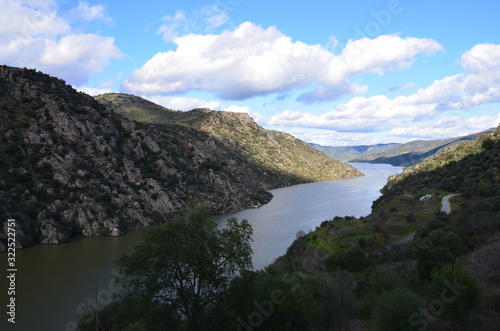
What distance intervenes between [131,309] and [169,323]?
271cm

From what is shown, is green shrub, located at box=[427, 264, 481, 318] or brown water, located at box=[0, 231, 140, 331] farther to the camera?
brown water, located at box=[0, 231, 140, 331]

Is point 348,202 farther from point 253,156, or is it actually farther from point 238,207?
point 253,156

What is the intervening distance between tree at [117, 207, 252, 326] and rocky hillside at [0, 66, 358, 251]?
32.7 metres

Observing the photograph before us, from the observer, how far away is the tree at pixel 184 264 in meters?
17.3

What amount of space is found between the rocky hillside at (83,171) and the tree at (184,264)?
3275cm

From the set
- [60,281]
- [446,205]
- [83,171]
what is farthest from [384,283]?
[83,171]

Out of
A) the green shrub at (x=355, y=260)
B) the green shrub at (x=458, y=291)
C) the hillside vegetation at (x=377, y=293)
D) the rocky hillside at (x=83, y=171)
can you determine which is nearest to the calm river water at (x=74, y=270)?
the rocky hillside at (x=83, y=171)

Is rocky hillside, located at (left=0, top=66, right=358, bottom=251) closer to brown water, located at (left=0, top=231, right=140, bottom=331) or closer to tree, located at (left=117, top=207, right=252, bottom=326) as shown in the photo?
brown water, located at (left=0, top=231, right=140, bottom=331)

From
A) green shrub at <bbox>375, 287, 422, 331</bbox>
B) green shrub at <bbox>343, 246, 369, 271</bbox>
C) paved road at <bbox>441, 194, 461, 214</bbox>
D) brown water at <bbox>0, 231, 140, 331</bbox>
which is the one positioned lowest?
brown water at <bbox>0, 231, 140, 331</bbox>

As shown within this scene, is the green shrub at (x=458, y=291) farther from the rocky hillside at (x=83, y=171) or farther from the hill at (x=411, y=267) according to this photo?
the rocky hillside at (x=83, y=171)

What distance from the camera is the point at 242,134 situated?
166 m

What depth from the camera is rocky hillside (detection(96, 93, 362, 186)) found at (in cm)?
14562

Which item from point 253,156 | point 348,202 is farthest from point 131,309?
point 253,156

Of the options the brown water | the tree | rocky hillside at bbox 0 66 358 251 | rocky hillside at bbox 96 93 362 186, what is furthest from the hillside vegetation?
rocky hillside at bbox 96 93 362 186
